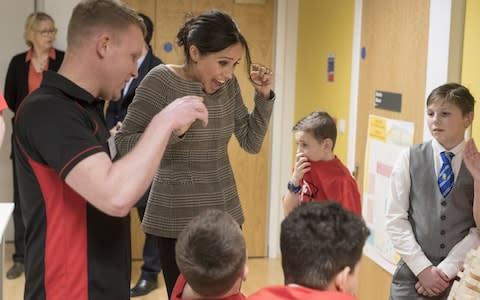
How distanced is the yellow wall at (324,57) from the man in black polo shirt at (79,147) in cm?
241

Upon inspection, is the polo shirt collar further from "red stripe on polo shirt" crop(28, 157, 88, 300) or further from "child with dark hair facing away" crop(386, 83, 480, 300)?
"child with dark hair facing away" crop(386, 83, 480, 300)

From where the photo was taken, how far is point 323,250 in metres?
1.41

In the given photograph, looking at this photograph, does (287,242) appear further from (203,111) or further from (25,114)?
(25,114)

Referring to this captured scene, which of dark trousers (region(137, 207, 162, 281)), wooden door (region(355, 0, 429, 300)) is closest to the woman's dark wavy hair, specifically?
wooden door (region(355, 0, 429, 300))

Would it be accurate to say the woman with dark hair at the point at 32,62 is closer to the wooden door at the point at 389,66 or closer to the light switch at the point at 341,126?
the light switch at the point at 341,126

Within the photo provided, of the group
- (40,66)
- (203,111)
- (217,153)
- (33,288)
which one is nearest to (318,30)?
(40,66)

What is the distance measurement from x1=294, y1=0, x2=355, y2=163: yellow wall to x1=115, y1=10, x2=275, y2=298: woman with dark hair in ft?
6.05

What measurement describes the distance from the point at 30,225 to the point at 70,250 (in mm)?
122

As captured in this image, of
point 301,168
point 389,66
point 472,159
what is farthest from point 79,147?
point 389,66

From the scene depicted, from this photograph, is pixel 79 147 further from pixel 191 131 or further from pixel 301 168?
pixel 301 168

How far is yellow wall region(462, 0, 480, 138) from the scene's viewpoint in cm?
261

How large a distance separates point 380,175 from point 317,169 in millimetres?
948

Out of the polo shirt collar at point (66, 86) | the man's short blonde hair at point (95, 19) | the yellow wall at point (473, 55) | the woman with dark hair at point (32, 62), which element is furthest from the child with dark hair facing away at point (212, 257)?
the woman with dark hair at point (32, 62)

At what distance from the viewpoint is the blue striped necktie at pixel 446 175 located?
96.2 inches
